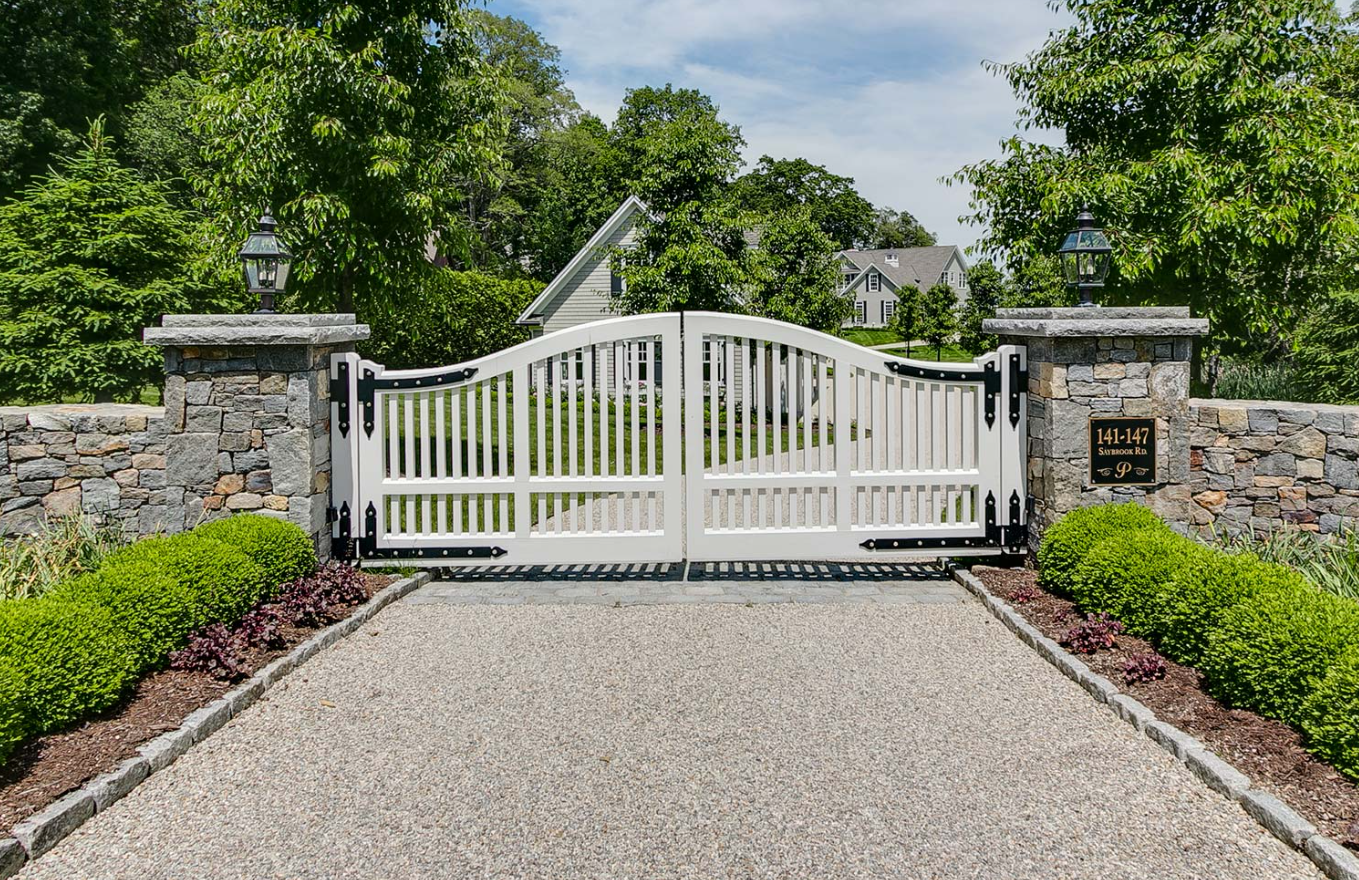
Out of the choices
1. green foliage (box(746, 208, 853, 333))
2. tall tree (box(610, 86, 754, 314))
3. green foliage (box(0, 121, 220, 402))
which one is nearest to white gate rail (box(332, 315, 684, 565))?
green foliage (box(0, 121, 220, 402))

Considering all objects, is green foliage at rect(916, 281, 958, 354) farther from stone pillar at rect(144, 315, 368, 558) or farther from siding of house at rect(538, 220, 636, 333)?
stone pillar at rect(144, 315, 368, 558)

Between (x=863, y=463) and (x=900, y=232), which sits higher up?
(x=900, y=232)

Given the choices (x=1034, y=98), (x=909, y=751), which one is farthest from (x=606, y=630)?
(x=1034, y=98)

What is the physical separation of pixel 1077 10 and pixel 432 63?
7900mm

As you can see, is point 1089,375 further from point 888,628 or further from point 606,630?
point 606,630

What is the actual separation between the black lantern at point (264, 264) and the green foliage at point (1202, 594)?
5471 millimetres

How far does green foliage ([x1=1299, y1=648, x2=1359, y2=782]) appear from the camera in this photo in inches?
133

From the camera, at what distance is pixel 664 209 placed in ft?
59.8

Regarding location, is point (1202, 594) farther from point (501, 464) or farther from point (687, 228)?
point (687, 228)

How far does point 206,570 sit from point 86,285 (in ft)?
21.2

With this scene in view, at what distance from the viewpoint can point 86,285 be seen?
995 centimetres

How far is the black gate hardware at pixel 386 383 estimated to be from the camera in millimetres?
6598

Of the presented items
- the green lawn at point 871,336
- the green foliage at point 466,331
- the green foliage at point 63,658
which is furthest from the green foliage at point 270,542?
the green lawn at point 871,336

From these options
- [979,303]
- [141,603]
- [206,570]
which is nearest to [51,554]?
[206,570]
